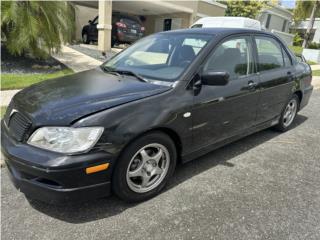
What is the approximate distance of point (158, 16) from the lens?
74.2 feet

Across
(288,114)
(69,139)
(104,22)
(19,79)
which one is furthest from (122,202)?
(104,22)

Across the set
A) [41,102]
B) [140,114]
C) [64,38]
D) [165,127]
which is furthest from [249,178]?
[64,38]

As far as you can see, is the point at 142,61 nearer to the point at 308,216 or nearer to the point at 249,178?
the point at 249,178

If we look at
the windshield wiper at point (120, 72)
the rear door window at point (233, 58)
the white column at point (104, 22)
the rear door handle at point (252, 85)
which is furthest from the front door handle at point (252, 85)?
the white column at point (104, 22)

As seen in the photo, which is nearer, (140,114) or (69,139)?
(69,139)

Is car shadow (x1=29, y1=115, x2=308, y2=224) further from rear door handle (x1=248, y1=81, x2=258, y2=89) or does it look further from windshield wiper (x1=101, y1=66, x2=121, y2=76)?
windshield wiper (x1=101, y1=66, x2=121, y2=76)

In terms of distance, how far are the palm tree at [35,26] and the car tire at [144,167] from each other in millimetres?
6402

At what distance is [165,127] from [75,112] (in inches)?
33.6

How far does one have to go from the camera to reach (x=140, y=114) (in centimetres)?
260

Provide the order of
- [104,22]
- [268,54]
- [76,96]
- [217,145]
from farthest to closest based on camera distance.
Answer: [104,22]
[268,54]
[217,145]
[76,96]

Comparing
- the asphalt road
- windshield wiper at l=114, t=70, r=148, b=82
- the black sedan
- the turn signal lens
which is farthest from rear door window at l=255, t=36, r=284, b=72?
the turn signal lens

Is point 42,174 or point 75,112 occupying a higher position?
point 75,112

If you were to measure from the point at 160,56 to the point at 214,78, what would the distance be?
0.88m

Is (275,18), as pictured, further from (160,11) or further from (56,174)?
(56,174)
